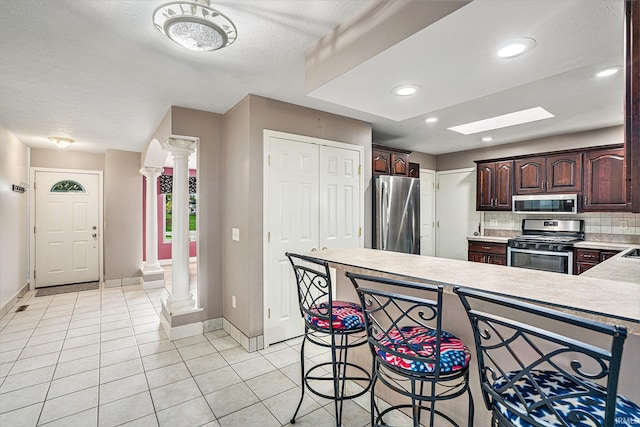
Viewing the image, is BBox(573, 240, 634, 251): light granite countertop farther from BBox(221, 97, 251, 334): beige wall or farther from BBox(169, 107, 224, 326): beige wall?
BBox(169, 107, 224, 326): beige wall

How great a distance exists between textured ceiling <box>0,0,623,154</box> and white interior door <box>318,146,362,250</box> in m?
0.53

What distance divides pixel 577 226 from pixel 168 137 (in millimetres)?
5614

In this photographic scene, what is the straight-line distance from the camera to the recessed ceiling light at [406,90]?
2096mm

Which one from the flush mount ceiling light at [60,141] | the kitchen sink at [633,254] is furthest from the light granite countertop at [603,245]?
the flush mount ceiling light at [60,141]

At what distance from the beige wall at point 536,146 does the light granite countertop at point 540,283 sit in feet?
10.4

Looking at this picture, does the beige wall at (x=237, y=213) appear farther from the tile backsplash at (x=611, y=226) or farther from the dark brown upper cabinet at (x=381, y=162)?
the tile backsplash at (x=611, y=226)

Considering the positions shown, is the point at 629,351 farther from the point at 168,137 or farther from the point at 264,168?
the point at 168,137

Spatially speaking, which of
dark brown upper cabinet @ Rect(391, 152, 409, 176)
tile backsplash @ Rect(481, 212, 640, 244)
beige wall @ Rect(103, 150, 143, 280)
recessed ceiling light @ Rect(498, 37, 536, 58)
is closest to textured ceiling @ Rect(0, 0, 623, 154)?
recessed ceiling light @ Rect(498, 37, 536, 58)

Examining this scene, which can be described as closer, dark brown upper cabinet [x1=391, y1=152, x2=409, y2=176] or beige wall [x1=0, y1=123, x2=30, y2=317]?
beige wall [x1=0, y1=123, x2=30, y2=317]

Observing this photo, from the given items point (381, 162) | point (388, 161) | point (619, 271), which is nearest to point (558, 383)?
point (619, 271)

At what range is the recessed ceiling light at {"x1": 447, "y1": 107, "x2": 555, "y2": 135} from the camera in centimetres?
373

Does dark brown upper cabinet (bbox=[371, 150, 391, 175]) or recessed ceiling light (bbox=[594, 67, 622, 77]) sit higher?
recessed ceiling light (bbox=[594, 67, 622, 77])

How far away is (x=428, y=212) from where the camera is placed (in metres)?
6.19

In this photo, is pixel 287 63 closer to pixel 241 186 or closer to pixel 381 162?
pixel 241 186
